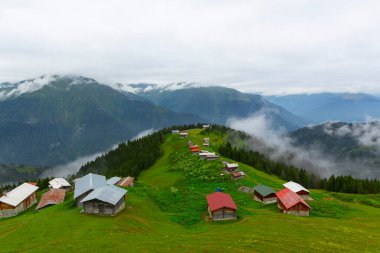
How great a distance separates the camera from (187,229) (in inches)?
2234

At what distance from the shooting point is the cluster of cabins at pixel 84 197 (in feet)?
205

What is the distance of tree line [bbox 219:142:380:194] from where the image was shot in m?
122

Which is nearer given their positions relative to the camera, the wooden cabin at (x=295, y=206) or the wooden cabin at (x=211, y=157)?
the wooden cabin at (x=295, y=206)

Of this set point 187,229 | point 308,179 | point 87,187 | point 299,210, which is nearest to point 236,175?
point 299,210

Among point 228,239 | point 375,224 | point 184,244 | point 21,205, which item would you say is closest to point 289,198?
point 375,224

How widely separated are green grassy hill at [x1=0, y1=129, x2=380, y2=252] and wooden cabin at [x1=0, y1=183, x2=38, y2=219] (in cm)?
2990

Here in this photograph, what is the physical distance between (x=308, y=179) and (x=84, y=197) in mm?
104981

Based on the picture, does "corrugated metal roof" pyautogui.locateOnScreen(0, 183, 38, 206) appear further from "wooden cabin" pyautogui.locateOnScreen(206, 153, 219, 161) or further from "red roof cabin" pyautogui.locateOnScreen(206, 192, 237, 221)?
"wooden cabin" pyautogui.locateOnScreen(206, 153, 219, 161)

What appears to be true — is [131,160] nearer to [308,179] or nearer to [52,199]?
[52,199]

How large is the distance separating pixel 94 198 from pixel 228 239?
95.8 feet

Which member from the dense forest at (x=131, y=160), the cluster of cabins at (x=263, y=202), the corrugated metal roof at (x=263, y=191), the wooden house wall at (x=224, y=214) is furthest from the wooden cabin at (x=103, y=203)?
the dense forest at (x=131, y=160)

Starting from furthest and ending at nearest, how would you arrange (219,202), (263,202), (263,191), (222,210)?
(263,191) < (263,202) < (219,202) < (222,210)

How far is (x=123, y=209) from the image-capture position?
216 ft

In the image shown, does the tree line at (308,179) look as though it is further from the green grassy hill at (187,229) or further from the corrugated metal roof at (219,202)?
the corrugated metal roof at (219,202)
